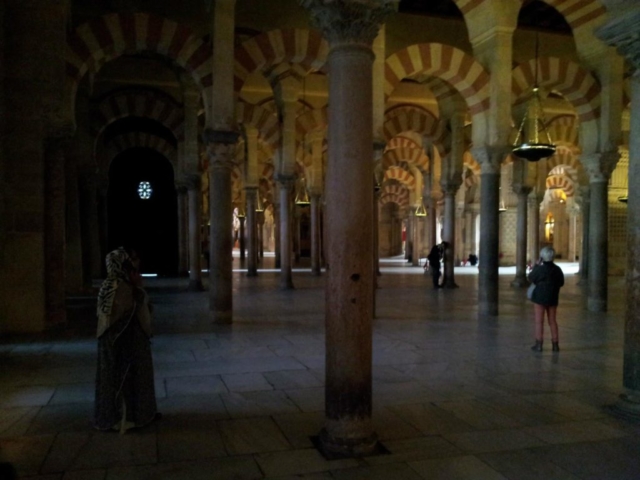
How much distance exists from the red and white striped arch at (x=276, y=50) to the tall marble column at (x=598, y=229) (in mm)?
4238

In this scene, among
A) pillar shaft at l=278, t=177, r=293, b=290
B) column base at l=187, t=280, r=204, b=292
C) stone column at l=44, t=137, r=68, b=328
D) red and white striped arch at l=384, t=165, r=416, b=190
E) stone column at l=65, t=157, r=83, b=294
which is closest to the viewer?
stone column at l=44, t=137, r=68, b=328

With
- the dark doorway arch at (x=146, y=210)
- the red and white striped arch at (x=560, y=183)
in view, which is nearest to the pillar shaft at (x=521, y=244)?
the dark doorway arch at (x=146, y=210)

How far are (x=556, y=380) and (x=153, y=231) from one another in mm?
12301

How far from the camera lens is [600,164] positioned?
7832 millimetres

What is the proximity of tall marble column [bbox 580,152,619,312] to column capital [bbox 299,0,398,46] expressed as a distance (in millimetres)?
6256

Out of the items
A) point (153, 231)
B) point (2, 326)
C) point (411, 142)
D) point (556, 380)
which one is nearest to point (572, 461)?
point (556, 380)

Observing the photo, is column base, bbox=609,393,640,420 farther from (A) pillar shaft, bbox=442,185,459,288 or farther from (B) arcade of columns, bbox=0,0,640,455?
(A) pillar shaft, bbox=442,185,459,288

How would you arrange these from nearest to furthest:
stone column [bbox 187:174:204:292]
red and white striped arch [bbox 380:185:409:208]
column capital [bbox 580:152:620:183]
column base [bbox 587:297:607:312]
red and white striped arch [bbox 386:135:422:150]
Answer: column base [bbox 587:297:607:312], column capital [bbox 580:152:620:183], stone column [bbox 187:174:204:292], red and white striped arch [bbox 386:135:422:150], red and white striped arch [bbox 380:185:409:208]

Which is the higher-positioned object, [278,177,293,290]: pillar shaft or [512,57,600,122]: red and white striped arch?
[512,57,600,122]: red and white striped arch

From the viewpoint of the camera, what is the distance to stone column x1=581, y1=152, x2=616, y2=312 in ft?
25.1

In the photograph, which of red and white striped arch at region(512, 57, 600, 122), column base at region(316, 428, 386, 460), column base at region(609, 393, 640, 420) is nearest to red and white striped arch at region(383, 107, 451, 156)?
red and white striped arch at region(512, 57, 600, 122)

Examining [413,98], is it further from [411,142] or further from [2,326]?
[2,326]

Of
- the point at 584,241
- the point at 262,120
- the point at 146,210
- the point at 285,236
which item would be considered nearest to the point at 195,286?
the point at 285,236

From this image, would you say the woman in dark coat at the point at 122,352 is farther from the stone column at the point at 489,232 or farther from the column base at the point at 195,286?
the column base at the point at 195,286
